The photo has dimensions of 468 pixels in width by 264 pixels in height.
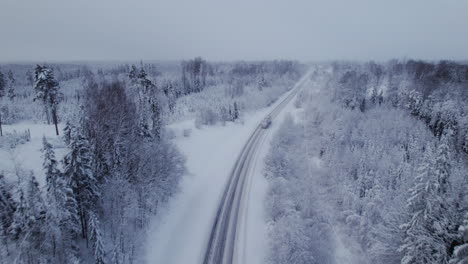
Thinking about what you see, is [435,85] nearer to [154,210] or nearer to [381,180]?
[381,180]

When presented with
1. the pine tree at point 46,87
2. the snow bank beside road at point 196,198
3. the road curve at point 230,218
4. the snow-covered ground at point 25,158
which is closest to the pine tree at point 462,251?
the road curve at point 230,218

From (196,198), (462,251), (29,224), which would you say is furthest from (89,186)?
(462,251)

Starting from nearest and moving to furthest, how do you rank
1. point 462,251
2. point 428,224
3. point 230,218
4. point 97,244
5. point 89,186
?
point 462,251 → point 428,224 → point 97,244 → point 89,186 → point 230,218

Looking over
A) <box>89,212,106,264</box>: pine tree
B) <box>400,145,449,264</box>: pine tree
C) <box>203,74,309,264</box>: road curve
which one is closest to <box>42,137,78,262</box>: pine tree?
<box>89,212,106,264</box>: pine tree

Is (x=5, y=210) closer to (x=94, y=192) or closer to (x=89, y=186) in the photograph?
(x=89, y=186)

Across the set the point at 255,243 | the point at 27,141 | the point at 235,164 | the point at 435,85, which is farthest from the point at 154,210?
the point at 435,85

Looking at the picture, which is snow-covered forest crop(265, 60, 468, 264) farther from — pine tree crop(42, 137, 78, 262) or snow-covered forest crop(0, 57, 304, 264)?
pine tree crop(42, 137, 78, 262)
